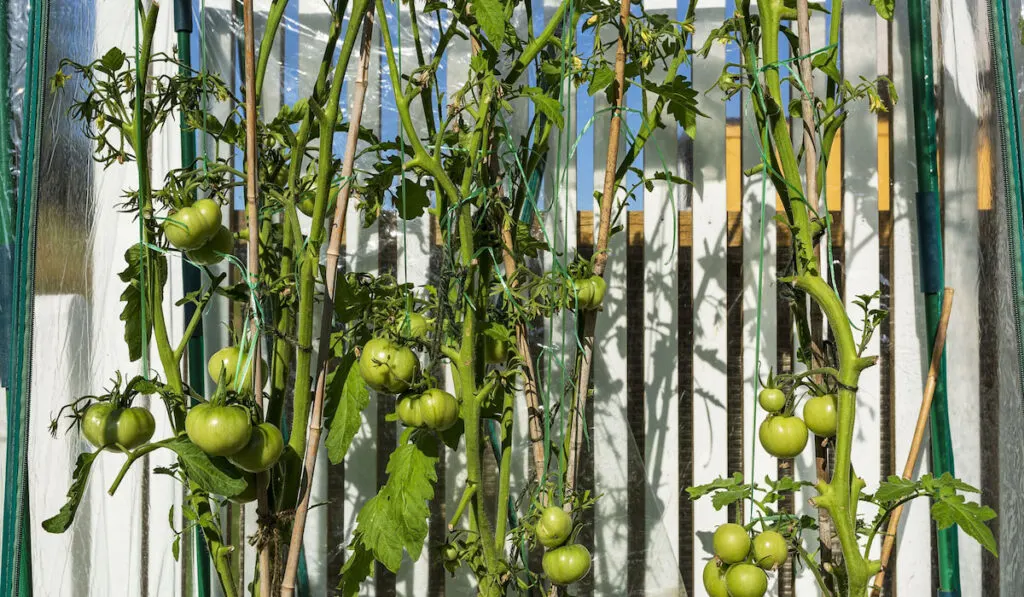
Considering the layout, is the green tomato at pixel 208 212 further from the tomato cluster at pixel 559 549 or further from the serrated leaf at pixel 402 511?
the tomato cluster at pixel 559 549

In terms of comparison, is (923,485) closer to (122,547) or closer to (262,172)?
(262,172)

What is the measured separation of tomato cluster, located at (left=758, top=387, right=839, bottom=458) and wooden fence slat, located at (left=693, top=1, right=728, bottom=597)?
0.69m

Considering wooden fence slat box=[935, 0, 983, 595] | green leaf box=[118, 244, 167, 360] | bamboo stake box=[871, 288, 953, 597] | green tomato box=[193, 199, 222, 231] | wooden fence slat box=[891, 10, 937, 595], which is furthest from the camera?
wooden fence slat box=[891, 10, 937, 595]

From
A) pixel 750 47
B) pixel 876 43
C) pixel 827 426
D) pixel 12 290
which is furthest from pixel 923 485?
pixel 12 290

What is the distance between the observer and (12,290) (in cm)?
131

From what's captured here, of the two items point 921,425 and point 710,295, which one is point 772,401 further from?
point 710,295


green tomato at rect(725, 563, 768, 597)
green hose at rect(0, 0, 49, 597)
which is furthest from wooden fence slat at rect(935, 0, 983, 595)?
green hose at rect(0, 0, 49, 597)

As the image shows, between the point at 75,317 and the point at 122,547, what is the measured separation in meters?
0.44

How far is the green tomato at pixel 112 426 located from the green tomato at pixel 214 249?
0.66 ft

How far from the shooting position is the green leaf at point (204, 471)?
40.4 inches

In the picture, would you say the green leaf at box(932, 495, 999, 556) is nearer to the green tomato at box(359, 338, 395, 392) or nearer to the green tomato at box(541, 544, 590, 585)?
Result: the green tomato at box(541, 544, 590, 585)

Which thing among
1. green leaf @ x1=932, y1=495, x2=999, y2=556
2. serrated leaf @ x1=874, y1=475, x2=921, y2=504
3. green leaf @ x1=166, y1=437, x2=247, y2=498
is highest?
green leaf @ x1=166, y1=437, x2=247, y2=498

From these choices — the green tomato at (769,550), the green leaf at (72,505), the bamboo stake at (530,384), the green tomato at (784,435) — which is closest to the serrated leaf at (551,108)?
the bamboo stake at (530,384)

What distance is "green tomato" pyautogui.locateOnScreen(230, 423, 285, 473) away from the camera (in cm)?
102
